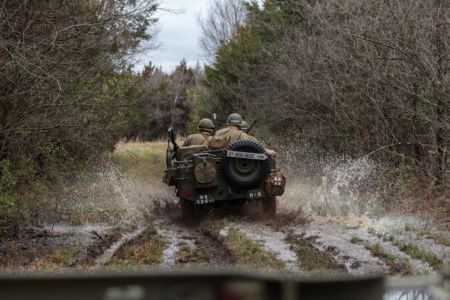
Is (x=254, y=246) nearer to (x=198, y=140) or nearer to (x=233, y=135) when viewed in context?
(x=233, y=135)

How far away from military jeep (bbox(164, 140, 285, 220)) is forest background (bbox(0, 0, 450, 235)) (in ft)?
5.44

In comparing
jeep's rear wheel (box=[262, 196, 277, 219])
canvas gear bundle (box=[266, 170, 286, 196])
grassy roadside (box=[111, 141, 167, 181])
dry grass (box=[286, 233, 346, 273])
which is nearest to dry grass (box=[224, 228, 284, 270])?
dry grass (box=[286, 233, 346, 273])

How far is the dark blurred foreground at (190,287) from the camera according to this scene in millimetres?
1572

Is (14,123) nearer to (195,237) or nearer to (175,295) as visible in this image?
(195,237)

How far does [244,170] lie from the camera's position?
1145 centimetres

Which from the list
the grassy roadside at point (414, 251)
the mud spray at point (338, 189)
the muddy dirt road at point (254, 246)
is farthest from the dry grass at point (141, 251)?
the mud spray at point (338, 189)

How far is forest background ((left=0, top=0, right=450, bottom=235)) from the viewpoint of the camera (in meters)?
8.86

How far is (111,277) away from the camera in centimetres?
162

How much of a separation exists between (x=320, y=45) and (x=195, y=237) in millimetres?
10610

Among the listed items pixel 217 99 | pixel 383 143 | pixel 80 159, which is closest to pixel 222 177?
pixel 80 159

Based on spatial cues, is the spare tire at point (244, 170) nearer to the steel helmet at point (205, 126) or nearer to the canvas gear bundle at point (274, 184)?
→ the canvas gear bundle at point (274, 184)

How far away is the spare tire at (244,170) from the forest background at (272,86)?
2298 mm

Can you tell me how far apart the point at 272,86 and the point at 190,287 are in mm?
21614

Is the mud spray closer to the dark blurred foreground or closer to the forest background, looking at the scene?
the forest background
